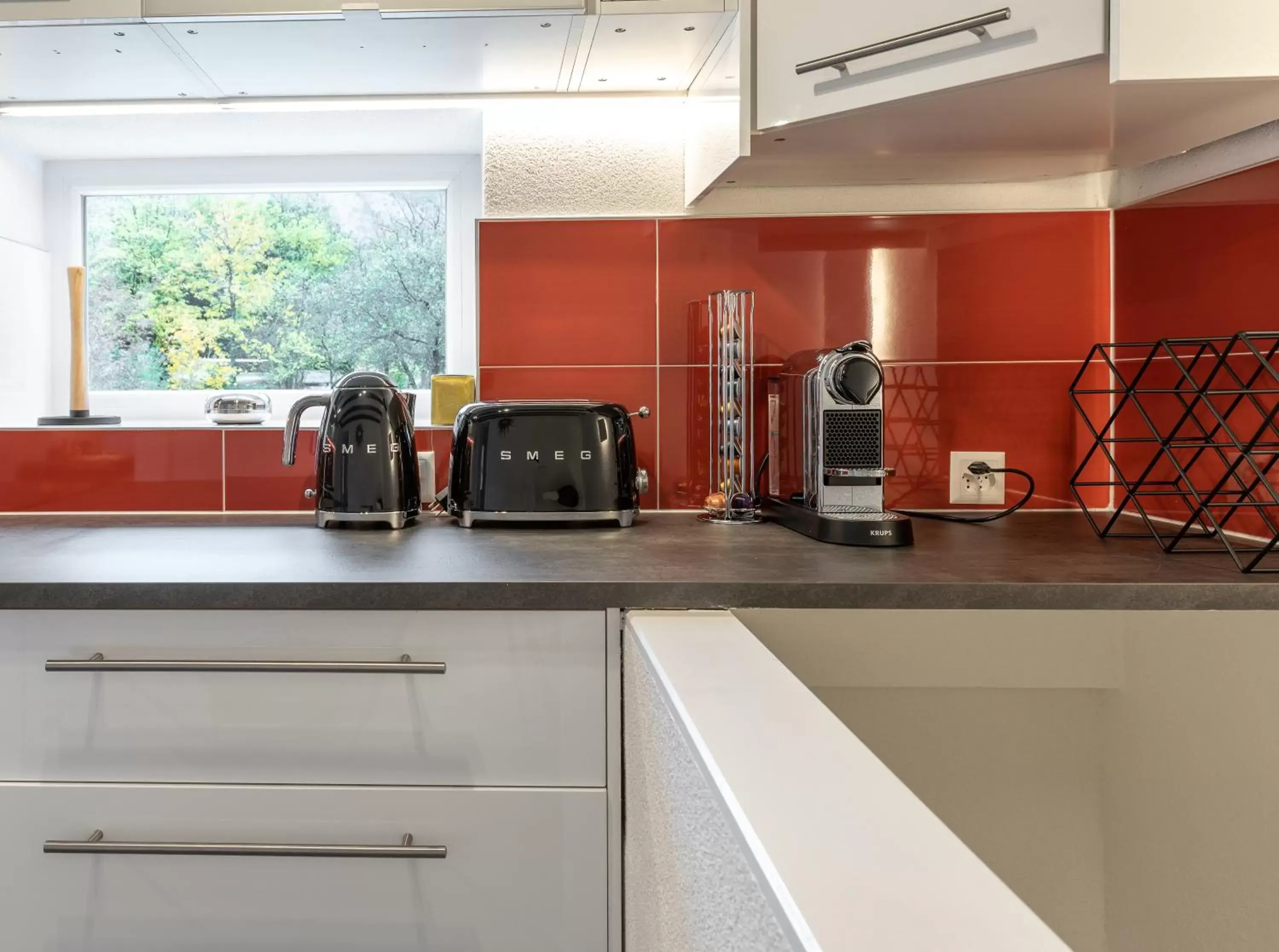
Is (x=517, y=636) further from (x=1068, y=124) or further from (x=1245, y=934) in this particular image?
(x=1068, y=124)

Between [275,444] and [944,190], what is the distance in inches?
51.3

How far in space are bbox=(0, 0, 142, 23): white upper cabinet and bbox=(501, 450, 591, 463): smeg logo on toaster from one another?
800 mm

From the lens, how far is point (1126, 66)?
3.58ft

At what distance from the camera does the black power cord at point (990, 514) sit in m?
1.60

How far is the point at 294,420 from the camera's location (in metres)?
1.56

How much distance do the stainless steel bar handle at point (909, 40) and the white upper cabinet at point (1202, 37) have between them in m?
0.14

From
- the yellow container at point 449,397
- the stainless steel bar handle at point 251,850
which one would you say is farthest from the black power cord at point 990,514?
the stainless steel bar handle at point 251,850

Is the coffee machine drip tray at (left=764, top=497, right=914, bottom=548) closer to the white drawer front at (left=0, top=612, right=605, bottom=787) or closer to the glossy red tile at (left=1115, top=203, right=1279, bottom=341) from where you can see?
the white drawer front at (left=0, top=612, right=605, bottom=787)

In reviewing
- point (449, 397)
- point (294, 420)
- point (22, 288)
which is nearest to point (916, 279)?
point (449, 397)

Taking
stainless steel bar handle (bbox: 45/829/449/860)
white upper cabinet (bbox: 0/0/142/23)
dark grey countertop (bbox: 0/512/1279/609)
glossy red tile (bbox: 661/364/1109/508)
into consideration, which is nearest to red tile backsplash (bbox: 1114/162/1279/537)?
glossy red tile (bbox: 661/364/1109/508)

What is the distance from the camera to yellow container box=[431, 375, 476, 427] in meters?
1.77

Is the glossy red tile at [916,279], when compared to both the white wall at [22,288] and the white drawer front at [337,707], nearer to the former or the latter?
the white drawer front at [337,707]

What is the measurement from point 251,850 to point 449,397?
0.92 m

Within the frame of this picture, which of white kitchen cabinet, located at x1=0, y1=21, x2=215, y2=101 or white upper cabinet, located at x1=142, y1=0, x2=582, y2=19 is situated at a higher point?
white upper cabinet, located at x1=142, y1=0, x2=582, y2=19
